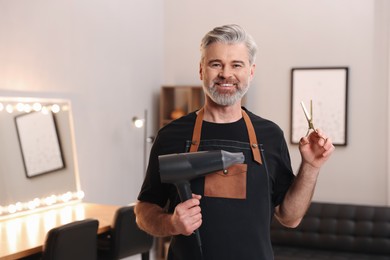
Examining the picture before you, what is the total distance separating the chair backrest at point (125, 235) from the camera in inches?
141

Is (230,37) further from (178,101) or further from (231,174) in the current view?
(178,101)

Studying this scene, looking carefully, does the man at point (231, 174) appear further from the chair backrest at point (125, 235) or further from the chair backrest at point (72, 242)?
the chair backrest at point (125, 235)

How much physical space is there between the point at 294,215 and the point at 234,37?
59cm

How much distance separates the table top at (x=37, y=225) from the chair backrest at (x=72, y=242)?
0.08 metres

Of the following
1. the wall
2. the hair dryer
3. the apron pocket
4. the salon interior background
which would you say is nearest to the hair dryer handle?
the hair dryer

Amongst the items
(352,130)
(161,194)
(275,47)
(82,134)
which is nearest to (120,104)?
(82,134)

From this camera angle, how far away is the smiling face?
168cm

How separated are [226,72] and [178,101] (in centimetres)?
421

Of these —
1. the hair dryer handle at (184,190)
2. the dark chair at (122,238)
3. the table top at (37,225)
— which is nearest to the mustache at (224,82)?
the hair dryer handle at (184,190)

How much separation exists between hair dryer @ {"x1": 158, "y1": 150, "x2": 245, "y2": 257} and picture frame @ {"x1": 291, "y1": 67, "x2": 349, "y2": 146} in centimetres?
366

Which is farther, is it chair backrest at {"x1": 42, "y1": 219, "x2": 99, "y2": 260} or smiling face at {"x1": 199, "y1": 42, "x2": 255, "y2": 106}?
chair backrest at {"x1": 42, "y1": 219, "x2": 99, "y2": 260}

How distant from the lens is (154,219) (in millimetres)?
1689

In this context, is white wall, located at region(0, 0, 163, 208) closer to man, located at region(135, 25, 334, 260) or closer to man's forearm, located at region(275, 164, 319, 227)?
man, located at region(135, 25, 334, 260)

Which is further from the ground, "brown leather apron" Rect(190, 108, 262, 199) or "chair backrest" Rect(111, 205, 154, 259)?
"brown leather apron" Rect(190, 108, 262, 199)
